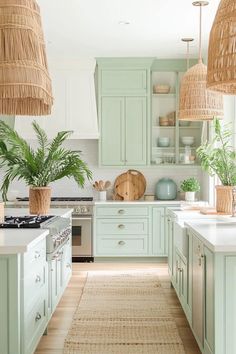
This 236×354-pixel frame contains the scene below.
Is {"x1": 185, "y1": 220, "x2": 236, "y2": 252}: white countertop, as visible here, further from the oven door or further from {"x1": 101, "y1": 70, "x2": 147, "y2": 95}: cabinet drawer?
{"x1": 101, "y1": 70, "x2": 147, "y2": 95}: cabinet drawer

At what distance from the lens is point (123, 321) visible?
4512 millimetres

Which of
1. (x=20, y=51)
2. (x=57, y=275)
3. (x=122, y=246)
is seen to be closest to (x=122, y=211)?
(x=122, y=246)

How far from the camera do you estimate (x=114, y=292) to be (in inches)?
218

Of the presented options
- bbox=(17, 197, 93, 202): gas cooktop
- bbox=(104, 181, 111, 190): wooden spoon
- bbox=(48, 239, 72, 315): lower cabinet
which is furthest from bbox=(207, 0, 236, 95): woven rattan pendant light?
bbox=(104, 181, 111, 190): wooden spoon

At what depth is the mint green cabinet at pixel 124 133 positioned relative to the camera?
732 centimetres

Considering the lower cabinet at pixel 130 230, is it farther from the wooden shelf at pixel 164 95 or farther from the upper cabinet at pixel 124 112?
the wooden shelf at pixel 164 95

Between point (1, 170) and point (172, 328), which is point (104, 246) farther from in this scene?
point (172, 328)

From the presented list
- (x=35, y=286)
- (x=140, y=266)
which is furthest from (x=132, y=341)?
(x=140, y=266)

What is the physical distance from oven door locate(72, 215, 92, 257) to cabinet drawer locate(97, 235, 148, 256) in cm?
16

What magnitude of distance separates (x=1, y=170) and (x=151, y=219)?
234cm

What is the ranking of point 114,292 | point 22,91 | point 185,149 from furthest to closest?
point 185,149 → point 114,292 → point 22,91

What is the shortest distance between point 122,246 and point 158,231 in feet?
1.74

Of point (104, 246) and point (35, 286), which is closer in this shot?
point (35, 286)

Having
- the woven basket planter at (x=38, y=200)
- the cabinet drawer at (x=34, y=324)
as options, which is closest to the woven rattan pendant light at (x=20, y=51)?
the cabinet drawer at (x=34, y=324)
